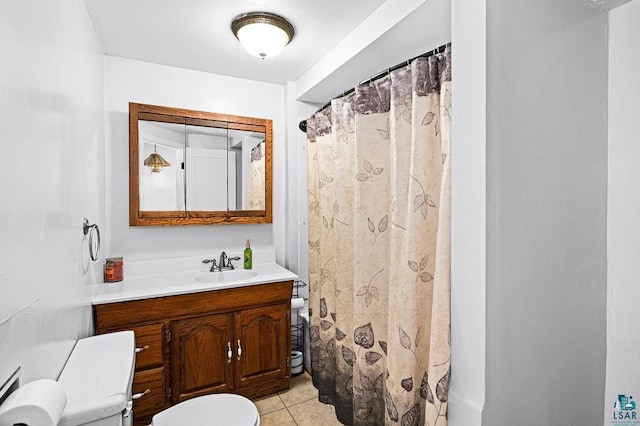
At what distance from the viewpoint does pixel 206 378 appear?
6.86ft

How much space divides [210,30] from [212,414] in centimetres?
210

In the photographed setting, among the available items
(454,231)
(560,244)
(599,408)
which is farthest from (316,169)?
(599,408)

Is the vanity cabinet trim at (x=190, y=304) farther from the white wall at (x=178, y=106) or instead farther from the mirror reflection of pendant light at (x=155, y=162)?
the mirror reflection of pendant light at (x=155, y=162)

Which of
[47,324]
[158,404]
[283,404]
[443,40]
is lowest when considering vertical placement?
[283,404]

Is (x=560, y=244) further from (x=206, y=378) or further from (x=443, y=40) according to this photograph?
(x=206, y=378)

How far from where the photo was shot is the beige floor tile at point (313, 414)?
2044 millimetres

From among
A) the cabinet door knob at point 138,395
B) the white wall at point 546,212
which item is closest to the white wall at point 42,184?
the cabinet door knob at point 138,395

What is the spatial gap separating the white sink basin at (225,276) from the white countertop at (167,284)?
1.6 inches

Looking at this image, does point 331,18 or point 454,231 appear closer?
point 454,231

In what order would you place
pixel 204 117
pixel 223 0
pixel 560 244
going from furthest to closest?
pixel 204 117 < pixel 223 0 < pixel 560 244

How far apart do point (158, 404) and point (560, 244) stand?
228 cm

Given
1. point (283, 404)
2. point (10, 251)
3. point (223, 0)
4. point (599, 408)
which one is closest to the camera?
point (10, 251)

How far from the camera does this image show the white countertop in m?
1.90

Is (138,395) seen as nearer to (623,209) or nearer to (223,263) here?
(223,263)
